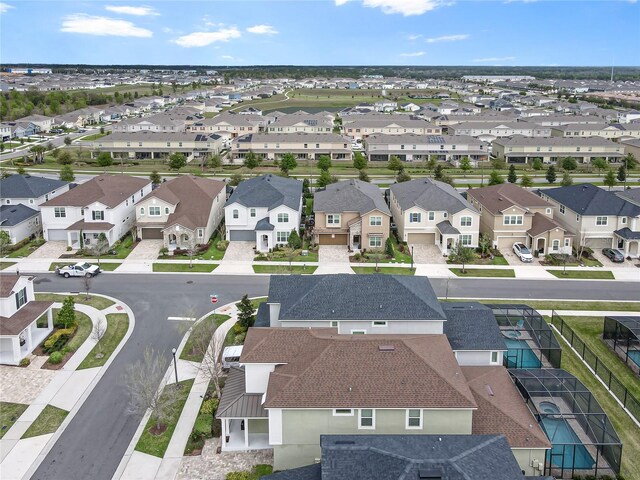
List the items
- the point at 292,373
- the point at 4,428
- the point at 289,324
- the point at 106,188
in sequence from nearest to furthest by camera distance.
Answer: the point at 292,373
the point at 4,428
the point at 289,324
the point at 106,188

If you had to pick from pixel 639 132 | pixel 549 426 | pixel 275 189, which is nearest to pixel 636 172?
pixel 639 132

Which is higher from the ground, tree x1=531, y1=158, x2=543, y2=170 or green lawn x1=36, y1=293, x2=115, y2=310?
tree x1=531, y1=158, x2=543, y2=170

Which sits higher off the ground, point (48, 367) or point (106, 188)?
point (106, 188)

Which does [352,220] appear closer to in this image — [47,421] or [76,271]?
[76,271]

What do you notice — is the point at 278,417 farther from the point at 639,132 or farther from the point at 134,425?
the point at 639,132

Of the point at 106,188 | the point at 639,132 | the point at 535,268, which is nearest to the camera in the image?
the point at 535,268

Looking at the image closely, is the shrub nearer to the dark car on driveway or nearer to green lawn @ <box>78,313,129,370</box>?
green lawn @ <box>78,313,129,370</box>

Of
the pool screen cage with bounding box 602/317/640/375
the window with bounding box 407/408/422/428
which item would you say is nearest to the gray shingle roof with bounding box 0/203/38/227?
the window with bounding box 407/408/422/428
